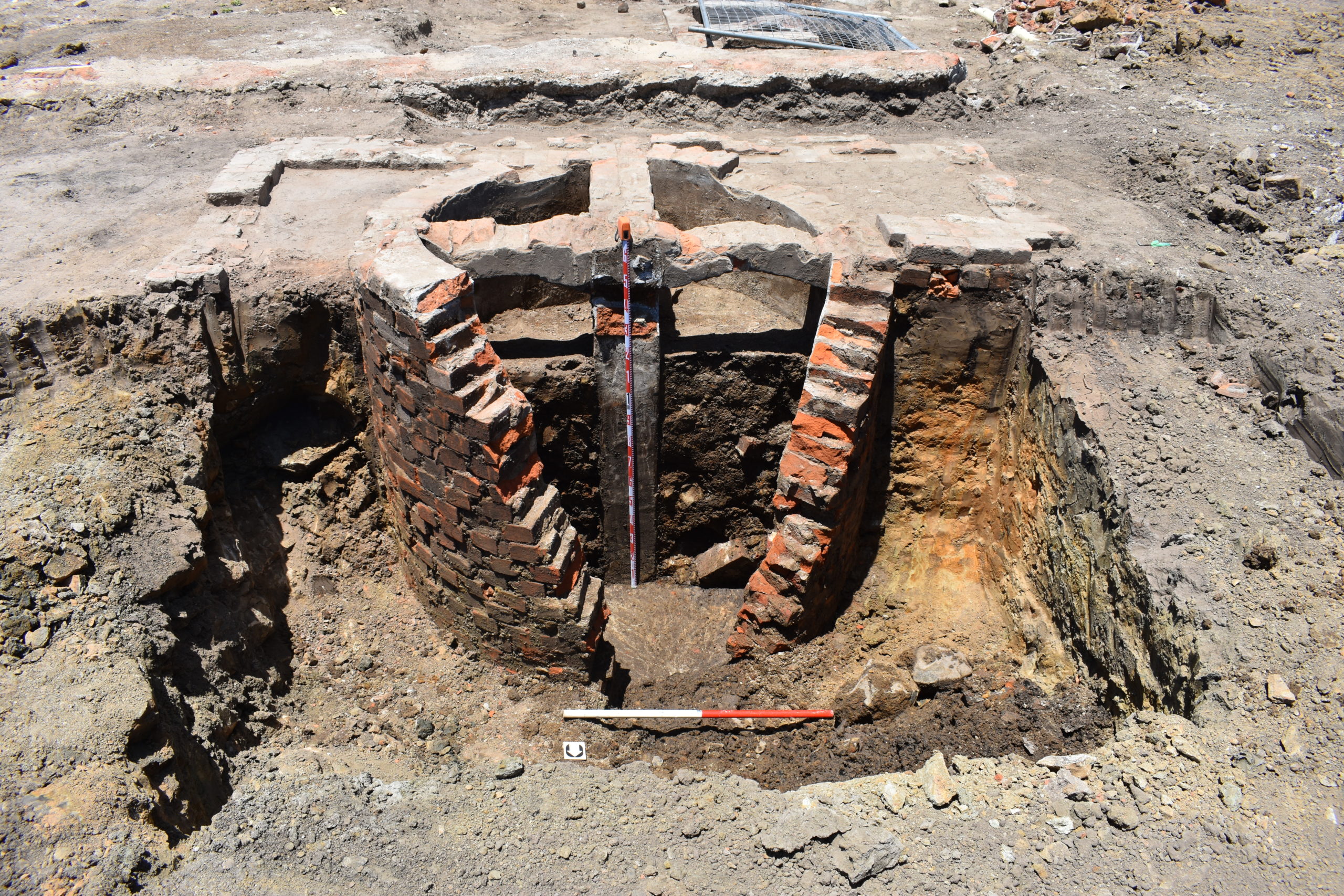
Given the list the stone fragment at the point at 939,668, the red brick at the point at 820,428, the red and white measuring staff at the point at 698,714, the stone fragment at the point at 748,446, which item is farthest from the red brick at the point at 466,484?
the stone fragment at the point at 939,668

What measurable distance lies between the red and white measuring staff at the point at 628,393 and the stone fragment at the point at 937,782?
241cm

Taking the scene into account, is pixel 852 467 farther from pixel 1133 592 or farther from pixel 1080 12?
pixel 1080 12

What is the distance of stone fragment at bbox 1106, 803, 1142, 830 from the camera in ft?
9.18

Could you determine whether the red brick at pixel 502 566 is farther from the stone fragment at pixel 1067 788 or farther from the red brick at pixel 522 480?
the stone fragment at pixel 1067 788

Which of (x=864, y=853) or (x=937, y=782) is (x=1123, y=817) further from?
(x=864, y=853)

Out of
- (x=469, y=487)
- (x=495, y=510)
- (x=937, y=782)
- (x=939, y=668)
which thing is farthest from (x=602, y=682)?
(x=937, y=782)

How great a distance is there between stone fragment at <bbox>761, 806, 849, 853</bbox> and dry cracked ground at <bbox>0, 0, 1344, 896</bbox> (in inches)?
0.5

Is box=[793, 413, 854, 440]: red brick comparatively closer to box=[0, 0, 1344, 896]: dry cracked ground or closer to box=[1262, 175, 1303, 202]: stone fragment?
box=[0, 0, 1344, 896]: dry cracked ground

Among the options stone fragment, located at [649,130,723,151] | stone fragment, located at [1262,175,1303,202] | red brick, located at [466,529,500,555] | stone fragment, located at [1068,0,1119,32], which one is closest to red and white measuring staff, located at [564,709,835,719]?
red brick, located at [466,529,500,555]

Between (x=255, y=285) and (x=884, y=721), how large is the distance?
156 inches

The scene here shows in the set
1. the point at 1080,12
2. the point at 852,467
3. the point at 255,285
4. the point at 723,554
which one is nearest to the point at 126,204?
the point at 255,285

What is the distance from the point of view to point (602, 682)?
455cm

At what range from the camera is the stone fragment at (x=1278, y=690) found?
293 centimetres

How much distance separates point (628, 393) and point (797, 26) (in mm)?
5096
